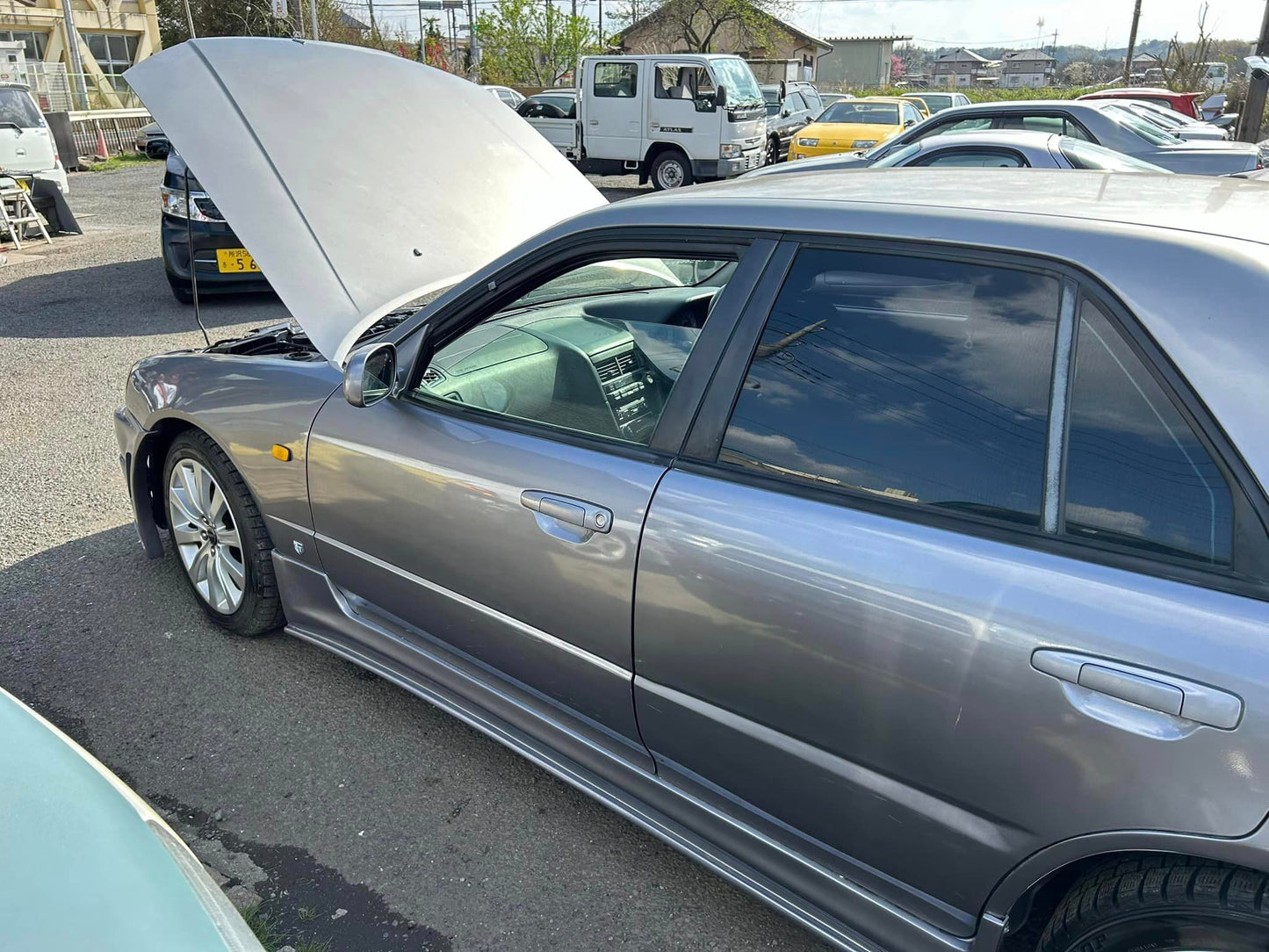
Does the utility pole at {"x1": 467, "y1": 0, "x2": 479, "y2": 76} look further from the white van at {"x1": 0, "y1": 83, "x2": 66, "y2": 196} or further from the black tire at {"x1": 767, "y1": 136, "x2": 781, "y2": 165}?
the white van at {"x1": 0, "y1": 83, "x2": 66, "y2": 196}

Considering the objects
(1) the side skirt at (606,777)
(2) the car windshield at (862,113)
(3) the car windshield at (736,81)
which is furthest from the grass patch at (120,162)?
(1) the side skirt at (606,777)

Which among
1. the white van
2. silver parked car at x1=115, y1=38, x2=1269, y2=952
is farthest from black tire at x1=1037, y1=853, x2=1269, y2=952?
the white van

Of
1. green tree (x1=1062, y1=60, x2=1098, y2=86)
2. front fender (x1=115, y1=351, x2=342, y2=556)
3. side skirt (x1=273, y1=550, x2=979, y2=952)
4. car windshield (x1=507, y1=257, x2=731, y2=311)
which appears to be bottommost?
side skirt (x1=273, y1=550, x2=979, y2=952)

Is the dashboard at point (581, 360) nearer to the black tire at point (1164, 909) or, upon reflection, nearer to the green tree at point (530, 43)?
the black tire at point (1164, 909)

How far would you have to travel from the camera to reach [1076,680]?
4.66 feet

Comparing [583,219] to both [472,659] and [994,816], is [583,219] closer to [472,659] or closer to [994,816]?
[472,659]

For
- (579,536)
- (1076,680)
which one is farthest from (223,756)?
(1076,680)

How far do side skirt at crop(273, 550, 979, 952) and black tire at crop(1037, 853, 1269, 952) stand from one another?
0.61 ft

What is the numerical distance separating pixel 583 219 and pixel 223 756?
1872 millimetres

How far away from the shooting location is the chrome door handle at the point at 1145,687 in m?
1.30

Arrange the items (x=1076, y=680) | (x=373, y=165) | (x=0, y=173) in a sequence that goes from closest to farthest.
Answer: (x=1076, y=680)
(x=373, y=165)
(x=0, y=173)

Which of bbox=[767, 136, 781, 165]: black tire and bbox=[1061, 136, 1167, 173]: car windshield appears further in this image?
bbox=[767, 136, 781, 165]: black tire

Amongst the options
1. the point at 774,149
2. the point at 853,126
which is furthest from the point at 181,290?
the point at 774,149

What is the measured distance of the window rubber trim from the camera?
4.45ft
